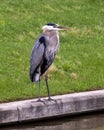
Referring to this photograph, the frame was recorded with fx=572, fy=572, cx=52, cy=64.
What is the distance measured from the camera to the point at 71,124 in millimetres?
9086

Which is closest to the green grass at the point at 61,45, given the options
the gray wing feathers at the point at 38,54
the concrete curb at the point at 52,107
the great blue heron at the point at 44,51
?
the concrete curb at the point at 52,107

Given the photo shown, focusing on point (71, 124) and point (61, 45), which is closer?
point (71, 124)

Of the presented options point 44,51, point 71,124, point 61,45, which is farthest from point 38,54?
point 61,45

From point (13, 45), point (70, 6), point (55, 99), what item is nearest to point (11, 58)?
point (13, 45)

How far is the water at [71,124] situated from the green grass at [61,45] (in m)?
0.72

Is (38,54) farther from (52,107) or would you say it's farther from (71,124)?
(71,124)

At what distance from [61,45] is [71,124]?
3.59 metres

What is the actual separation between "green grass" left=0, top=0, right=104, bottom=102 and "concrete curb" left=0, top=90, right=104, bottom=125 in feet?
1.79

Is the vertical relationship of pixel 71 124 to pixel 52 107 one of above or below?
below

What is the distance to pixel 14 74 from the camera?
10.5 metres

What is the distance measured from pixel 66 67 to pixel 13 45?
1.45 m

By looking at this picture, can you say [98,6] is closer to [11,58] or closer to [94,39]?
[94,39]

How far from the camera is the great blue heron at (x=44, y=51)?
900 centimetres

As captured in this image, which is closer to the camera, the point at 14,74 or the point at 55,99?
the point at 55,99
